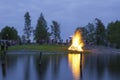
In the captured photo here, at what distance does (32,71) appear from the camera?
60312 mm

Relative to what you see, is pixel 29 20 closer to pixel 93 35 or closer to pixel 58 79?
pixel 93 35

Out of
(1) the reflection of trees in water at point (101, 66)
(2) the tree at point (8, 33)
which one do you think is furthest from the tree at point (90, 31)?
(1) the reflection of trees in water at point (101, 66)

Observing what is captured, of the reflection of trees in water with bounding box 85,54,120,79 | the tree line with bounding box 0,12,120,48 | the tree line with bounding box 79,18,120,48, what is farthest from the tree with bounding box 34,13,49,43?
the reflection of trees in water with bounding box 85,54,120,79

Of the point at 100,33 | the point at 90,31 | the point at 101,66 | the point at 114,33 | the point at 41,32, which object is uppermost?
the point at 90,31

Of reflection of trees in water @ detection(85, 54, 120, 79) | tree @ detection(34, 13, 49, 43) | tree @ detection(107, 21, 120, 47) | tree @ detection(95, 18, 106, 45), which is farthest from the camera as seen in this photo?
tree @ detection(95, 18, 106, 45)

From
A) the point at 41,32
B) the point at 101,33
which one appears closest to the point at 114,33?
the point at 101,33

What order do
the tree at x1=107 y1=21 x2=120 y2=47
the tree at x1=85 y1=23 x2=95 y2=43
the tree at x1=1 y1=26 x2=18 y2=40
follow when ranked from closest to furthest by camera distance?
the tree at x1=1 y1=26 x2=18 y2=40 < the tree at x1=107 y1=21 x2=120 y2=47 < the tree at x1=85 y1=23 x2=95 y2=43

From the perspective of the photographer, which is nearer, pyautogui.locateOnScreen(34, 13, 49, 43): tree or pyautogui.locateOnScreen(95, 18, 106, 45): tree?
pyautogui.locateOnScreen(34, 13, 49, 43): tree

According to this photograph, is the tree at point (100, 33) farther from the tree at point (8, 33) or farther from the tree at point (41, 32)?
the tree at point (8, 33)

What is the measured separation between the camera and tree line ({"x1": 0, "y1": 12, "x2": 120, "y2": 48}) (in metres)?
146

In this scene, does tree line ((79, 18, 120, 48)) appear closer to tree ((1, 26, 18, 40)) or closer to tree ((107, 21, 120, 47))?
tree ((107, 21, 120, 47))

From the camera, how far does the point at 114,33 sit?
535 feet

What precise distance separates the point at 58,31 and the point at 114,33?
20.5 m

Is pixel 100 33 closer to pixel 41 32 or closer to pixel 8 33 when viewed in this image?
pixel 41 32
